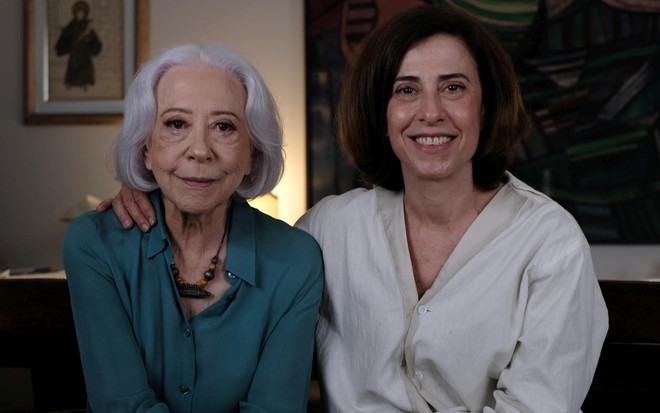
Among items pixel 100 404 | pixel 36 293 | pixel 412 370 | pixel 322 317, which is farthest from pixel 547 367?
pixel 36 293

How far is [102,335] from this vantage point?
146 centimetres

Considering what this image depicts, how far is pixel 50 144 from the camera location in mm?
4547

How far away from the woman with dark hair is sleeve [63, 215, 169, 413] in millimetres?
423

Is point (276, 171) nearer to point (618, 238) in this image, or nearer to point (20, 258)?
point (618, 238)

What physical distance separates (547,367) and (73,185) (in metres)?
3.64

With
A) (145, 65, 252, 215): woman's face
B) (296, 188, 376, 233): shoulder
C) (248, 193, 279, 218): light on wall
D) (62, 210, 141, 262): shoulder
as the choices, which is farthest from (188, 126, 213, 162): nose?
(248, 193, 279, 218): light on wall

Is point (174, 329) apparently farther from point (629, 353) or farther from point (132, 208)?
point (629, 353)

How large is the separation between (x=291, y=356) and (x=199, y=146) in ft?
1.46

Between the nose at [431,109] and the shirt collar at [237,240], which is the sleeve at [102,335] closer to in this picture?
the shirt collar at [237,240]

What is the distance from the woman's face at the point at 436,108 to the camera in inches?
62.6

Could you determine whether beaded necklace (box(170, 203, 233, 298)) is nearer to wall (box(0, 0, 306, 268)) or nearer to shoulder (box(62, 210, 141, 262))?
shoulder (box(62, 210, 141, 262))

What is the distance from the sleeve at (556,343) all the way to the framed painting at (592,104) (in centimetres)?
254

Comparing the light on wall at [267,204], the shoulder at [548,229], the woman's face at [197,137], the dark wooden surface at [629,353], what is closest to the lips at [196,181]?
the woman's face at [197,137]

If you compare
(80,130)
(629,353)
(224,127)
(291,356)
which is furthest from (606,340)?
(80,130)
